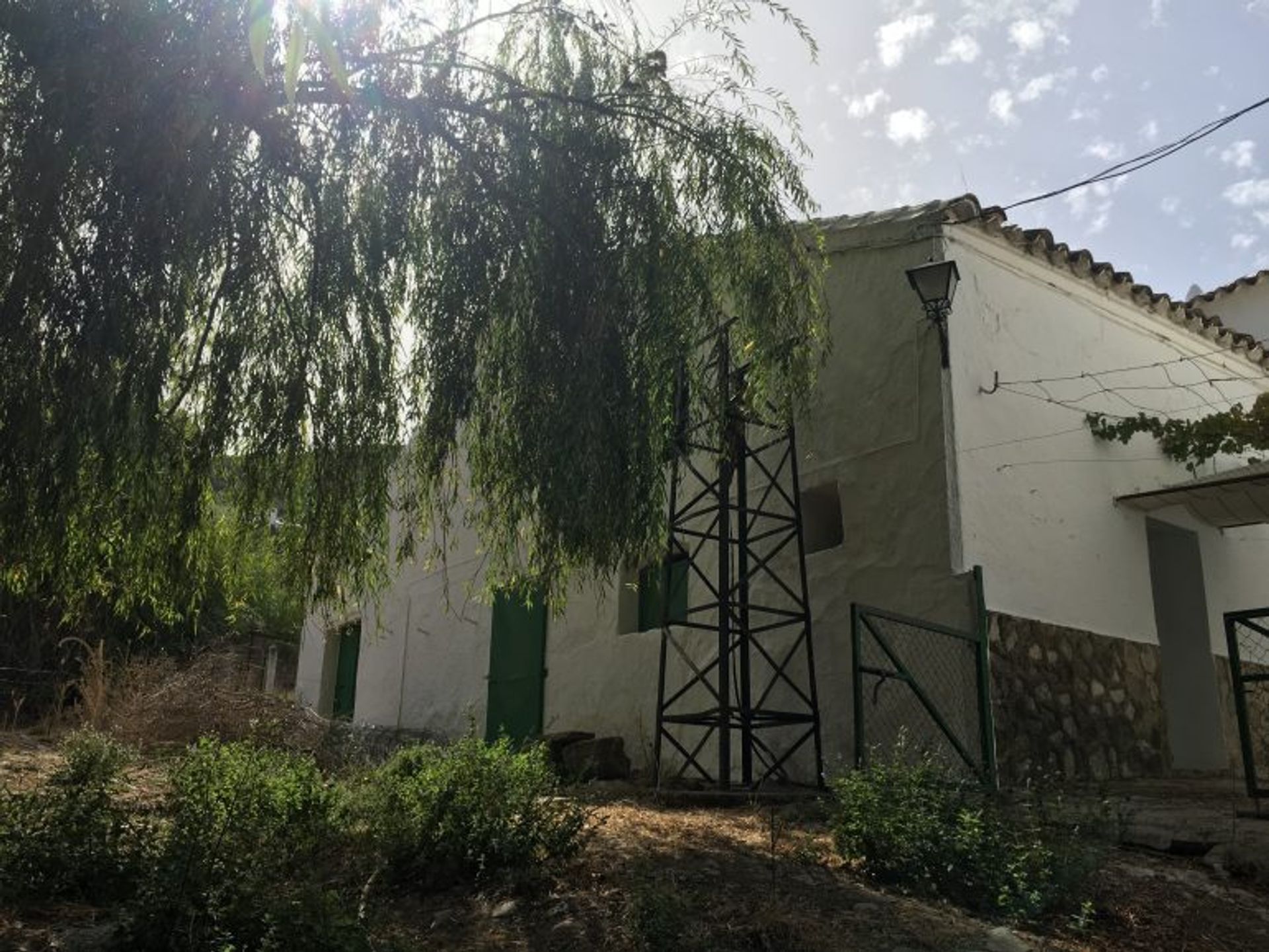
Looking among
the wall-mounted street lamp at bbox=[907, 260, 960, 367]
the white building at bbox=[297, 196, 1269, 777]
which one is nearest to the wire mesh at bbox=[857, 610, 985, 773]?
the white building at bbox=[297, 196, 1269, 777]

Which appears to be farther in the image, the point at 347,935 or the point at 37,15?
the point at 37,15

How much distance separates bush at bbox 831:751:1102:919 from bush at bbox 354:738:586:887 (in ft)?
4.45

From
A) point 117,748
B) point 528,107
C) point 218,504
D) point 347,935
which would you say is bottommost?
point 347,935

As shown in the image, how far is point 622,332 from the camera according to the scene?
226 inches

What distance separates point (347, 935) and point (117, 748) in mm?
3718

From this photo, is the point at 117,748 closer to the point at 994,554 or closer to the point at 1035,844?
the point at 1035,844

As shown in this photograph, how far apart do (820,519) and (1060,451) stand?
2.07 metres

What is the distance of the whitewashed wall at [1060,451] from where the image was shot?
8.55 m

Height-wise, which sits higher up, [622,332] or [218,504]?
[622,332]

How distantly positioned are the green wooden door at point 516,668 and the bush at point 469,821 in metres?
5.81

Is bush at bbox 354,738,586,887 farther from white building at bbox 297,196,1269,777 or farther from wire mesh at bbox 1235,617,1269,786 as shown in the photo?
wire mesh at bbox 1235,617,1269,786

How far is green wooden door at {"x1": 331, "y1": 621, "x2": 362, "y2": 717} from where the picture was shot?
52.5ft

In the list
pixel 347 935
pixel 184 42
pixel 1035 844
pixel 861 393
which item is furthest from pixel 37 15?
pixel 861 393

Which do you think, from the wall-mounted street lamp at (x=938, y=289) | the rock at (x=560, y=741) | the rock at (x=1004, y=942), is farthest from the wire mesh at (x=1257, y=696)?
the rock at (x=1004, y=942)
